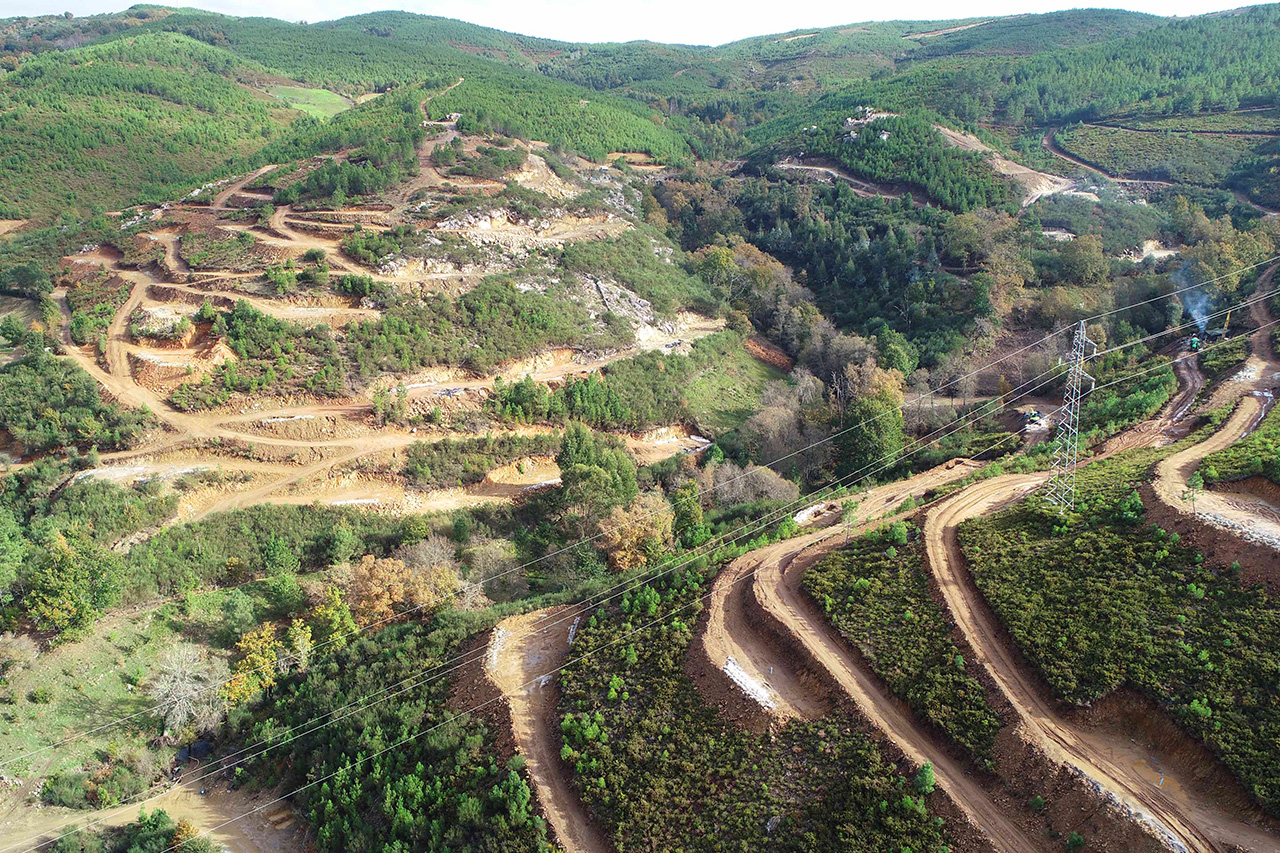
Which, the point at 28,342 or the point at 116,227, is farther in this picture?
the point at 116,227

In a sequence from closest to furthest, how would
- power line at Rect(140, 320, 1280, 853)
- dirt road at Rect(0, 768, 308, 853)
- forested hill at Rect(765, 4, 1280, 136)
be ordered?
dirt road at Rect(0, 768, 308, 853) < power line at Rect(140, 320, 1280, 853) < forested hill at Rect(765, 4, 1280, 136)

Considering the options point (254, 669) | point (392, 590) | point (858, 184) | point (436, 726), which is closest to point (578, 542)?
point (392, 590)

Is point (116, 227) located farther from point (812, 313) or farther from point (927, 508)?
point (927, 508)

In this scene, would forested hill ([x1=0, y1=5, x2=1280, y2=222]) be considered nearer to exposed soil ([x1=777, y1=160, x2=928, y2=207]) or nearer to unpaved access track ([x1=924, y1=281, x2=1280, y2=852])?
exposed soil ([x1=777, y1=160, x2=928, y2=207])

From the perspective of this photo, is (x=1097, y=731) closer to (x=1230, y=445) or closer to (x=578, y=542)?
(x=1230, y=445)

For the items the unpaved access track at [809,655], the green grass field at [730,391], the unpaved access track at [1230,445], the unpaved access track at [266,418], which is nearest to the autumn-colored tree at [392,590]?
the unpaved access track at [266,418]

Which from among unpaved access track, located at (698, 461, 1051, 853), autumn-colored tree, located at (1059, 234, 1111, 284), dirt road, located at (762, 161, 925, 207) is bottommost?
unpaved access track, located at (698, 461, 1051, 853)

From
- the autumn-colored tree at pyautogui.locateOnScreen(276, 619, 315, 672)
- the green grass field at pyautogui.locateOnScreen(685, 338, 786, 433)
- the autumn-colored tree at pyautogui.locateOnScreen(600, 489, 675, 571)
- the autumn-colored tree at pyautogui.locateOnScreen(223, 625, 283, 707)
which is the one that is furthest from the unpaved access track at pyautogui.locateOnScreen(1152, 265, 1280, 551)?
the autumn-colored tree at pyautogui.locateOnScreen(223, 625, 283, 707)

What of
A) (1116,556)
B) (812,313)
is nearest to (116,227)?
(812,313)
